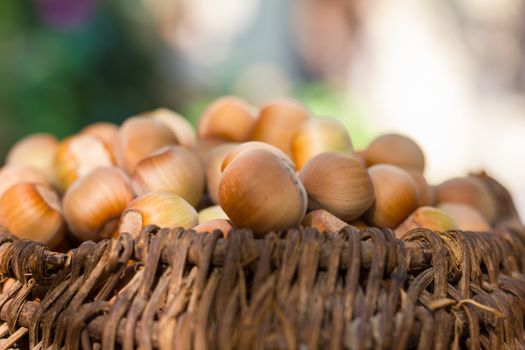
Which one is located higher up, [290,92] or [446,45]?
[446,45]

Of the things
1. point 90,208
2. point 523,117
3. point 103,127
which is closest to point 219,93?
point 523,117

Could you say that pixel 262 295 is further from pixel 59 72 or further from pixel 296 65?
pixel 296 65

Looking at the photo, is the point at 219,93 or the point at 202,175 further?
the point at 219,93

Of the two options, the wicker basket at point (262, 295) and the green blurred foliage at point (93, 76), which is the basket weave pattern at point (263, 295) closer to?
the wicker basket at point (262, 295)

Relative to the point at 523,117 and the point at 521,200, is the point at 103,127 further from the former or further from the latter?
the point at 523,117

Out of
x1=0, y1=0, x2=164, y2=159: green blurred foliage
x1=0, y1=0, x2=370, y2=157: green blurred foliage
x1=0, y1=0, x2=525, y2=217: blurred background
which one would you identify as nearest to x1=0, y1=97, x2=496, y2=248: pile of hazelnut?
x1=0, y1=0, x2=370, y2=157: green blurred foliage

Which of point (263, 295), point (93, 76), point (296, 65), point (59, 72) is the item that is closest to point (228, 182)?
point (263, 295)
